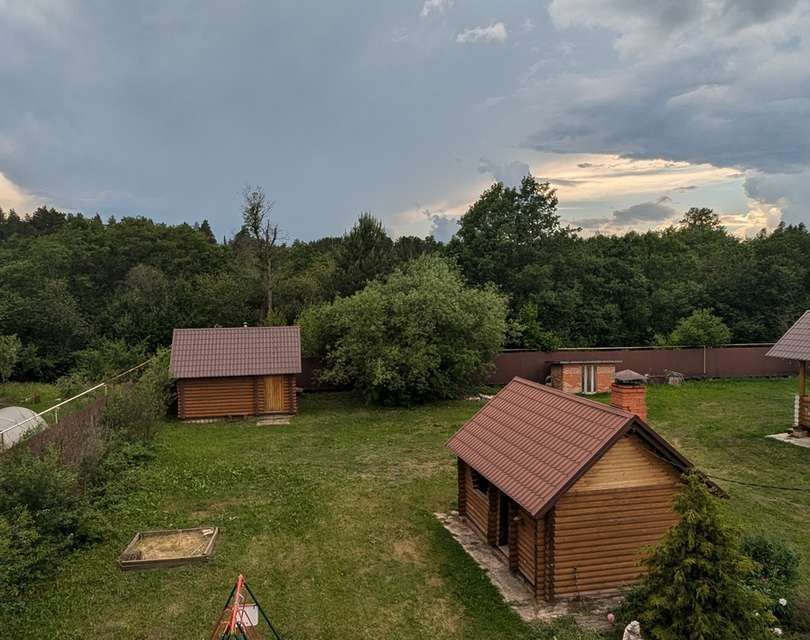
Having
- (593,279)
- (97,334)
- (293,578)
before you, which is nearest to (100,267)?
(97,334)

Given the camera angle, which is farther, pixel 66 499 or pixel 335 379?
pixel 335 379

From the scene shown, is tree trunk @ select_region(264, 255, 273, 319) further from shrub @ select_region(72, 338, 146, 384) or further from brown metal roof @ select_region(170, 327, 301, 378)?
brown metal roof @ select_region(170, 327, 301, 378)

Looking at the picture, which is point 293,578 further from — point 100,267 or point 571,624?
point 100,267

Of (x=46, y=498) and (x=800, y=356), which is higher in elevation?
(x=800, y=356)

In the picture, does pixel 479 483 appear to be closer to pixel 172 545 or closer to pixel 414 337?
pixel 172 545

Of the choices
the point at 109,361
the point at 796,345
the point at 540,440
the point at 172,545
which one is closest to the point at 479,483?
the point at 540,440

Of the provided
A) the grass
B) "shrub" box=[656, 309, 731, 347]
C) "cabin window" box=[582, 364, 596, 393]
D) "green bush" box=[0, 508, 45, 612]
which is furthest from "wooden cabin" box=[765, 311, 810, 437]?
the grass

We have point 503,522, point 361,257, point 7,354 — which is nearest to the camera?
point 503,522
